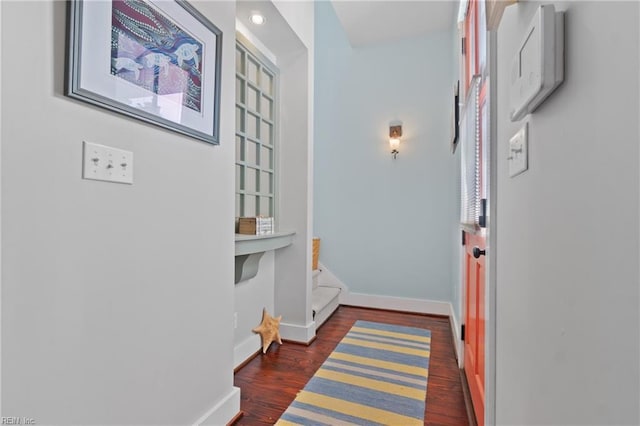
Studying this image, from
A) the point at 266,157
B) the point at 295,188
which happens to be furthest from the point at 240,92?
the point at 295,188

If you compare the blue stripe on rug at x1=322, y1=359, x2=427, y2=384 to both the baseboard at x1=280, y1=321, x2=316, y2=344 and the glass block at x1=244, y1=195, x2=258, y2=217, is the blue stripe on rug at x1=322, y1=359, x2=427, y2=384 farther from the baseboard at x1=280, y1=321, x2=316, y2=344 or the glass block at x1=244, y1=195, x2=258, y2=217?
the glass block at x1=244, y1=195, x2=258, y2=217

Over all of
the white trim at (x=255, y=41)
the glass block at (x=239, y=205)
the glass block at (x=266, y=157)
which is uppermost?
the white trim at (x=255, y=41)

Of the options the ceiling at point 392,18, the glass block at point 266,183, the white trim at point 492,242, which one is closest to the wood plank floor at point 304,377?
the white trim at point 492,242

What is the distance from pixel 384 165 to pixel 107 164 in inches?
116

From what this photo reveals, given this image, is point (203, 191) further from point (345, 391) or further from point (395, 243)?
point (395, 243)

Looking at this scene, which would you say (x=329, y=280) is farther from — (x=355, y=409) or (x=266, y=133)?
(x=355, y=409)

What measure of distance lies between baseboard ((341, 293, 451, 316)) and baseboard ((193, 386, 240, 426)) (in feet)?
7.06

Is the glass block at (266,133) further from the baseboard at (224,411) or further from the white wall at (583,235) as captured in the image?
the white wall at (583,235)

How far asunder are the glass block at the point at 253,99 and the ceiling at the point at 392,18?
1.38 meters

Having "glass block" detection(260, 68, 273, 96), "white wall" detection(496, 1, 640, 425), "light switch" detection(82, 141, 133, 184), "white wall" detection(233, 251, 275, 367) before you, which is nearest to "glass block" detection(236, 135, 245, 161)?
"glass block" detection(260, 68, 273, 96)

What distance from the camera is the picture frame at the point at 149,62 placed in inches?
37.3

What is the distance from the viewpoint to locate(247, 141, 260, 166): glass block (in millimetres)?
2362

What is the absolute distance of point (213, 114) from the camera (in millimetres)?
1511

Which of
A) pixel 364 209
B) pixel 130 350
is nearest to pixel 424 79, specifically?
pixel 364 209
